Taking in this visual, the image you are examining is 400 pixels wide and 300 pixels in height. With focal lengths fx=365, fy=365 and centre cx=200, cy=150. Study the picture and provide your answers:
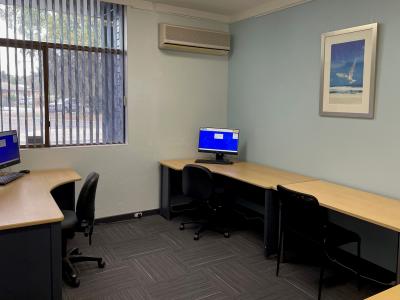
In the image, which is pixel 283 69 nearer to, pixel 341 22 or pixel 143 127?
pixel 341 22

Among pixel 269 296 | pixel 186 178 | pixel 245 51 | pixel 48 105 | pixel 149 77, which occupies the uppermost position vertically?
pixel 245 51

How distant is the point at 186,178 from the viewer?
4.08m

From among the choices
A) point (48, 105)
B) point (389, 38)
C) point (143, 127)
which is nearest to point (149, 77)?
point (143, 127)

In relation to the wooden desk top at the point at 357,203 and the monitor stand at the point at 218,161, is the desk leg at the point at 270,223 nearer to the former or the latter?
the wooden desk top at the point at 357,203

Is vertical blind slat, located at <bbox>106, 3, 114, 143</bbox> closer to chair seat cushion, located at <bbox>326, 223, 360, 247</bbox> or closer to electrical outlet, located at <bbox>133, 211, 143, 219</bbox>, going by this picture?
electrical outlet, located at <bbox>133, 211, 143, 219</bbox>

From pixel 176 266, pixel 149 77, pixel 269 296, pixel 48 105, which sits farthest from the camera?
pixel 149 77

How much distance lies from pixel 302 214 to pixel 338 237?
A: 321 millimetres

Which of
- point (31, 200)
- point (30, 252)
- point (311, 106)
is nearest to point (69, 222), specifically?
point (31, 200)

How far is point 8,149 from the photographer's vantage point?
3.55 metres

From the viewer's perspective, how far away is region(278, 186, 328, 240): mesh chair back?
2782mm

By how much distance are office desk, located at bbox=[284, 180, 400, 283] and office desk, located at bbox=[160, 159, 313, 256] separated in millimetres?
236

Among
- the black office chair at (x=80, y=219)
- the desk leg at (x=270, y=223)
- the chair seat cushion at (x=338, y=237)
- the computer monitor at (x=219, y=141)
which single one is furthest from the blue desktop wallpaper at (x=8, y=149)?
the chair seat cushion at (x=338, y=237)

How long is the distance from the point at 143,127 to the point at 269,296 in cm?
261

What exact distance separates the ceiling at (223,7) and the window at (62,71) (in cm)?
65
